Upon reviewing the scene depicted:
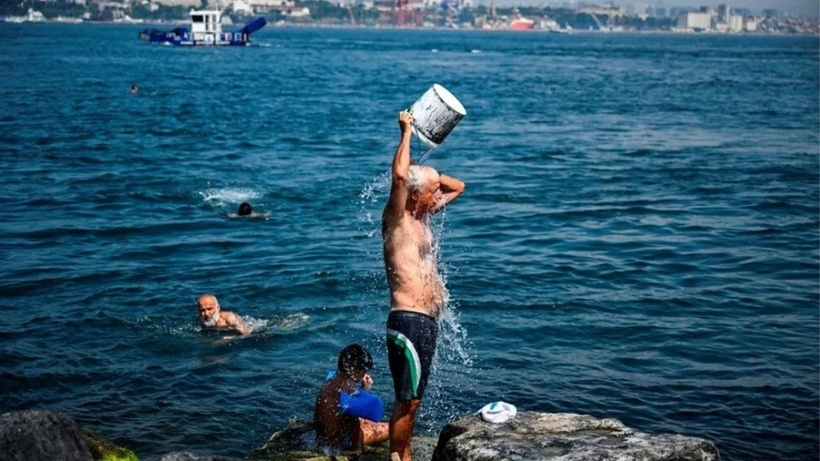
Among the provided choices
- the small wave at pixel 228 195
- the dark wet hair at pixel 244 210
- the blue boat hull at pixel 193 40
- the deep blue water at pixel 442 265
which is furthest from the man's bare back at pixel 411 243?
the blue boat hull at pixel 193 40

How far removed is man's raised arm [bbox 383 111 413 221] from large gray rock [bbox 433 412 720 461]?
5.08ft

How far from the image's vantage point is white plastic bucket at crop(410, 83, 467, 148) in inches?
265

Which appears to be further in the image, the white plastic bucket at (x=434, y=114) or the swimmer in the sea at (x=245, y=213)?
the swimmer in the sea at (x=245, y=213)

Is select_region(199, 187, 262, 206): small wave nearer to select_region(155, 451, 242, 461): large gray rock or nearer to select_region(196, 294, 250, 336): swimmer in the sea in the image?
select_region(196, 294, 250, 336): swimmer in the sea

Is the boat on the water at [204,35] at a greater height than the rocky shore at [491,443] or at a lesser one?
greater

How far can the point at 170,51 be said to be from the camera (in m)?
94.1

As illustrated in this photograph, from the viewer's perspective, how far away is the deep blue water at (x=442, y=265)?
1011 centimetres

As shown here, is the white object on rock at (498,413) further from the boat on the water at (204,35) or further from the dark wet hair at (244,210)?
the boat on the water at (204,35)

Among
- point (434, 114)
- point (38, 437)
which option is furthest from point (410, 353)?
point (38, 437)

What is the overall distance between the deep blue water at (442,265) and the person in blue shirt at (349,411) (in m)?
1.03

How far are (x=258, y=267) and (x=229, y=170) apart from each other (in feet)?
32.2

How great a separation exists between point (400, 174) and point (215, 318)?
6090mm

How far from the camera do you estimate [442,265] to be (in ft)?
49.2

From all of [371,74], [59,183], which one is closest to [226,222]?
[59,183]
